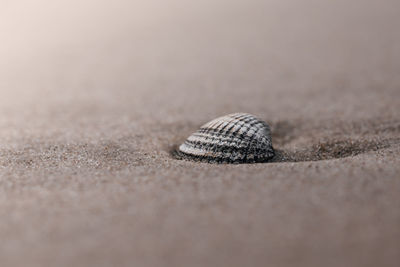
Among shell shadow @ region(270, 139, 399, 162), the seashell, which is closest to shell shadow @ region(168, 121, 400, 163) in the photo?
shell shadow @ region(270, 139, 399, 162)

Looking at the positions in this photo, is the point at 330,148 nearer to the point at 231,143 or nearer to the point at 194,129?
the point at 231,143

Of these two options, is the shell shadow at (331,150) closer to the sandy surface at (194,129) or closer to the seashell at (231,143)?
the sandy surface at (194,129)

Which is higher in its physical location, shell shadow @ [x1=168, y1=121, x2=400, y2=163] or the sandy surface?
the sandy surface

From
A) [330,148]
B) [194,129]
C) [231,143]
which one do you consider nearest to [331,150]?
[330,148]

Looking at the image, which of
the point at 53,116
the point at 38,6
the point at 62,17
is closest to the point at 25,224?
the point at 53,116

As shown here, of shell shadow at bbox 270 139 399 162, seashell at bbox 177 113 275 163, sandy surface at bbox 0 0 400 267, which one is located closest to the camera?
sandy surface at bbox 0 0 400 267

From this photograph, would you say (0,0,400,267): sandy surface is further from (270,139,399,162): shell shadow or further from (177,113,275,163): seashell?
(177,113,275,163): seashell

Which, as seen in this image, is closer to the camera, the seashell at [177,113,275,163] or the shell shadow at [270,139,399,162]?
the seashell at [177,113,275,163]
